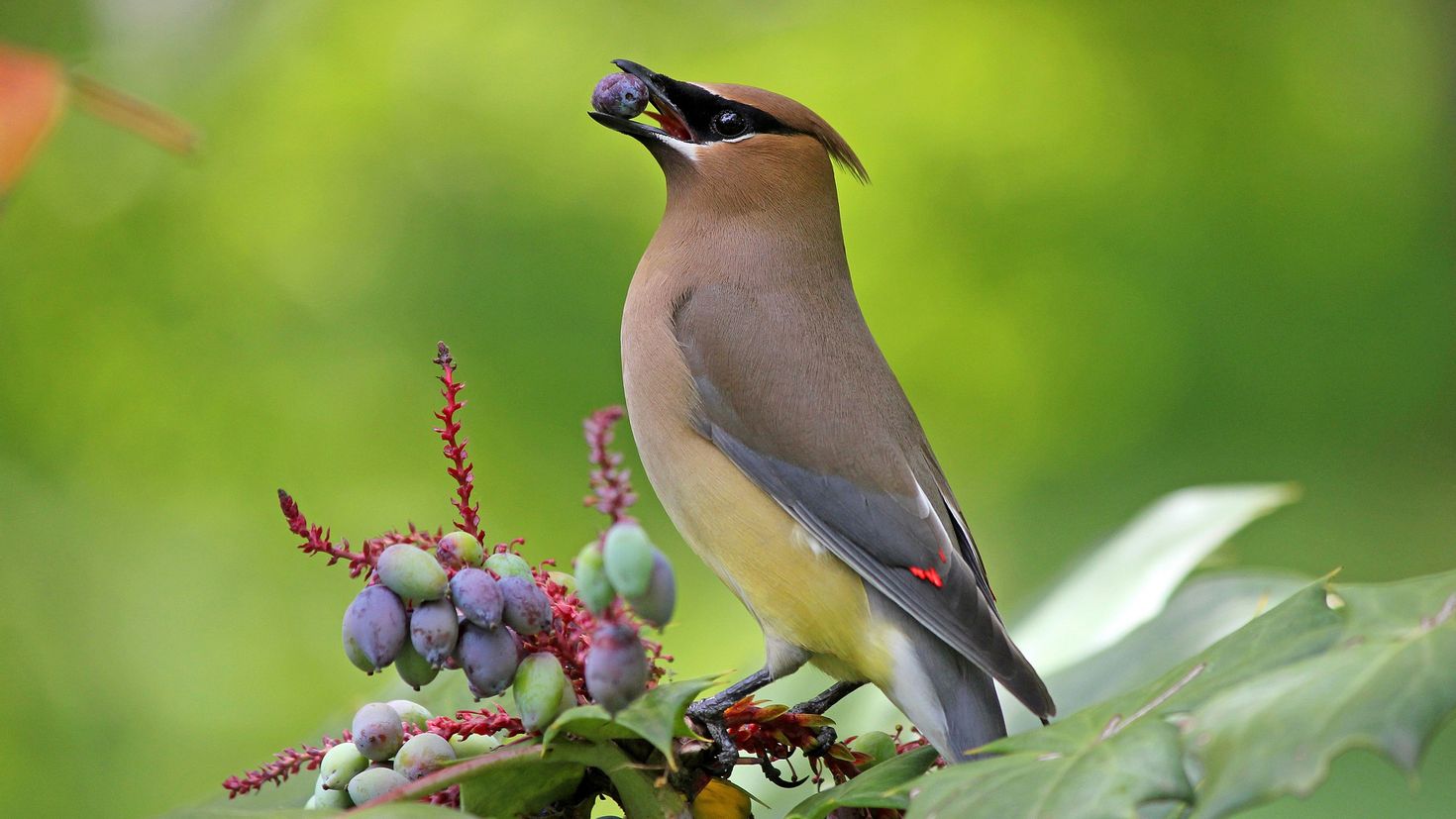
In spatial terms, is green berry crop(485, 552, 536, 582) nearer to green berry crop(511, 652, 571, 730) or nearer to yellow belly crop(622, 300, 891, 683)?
green berry crop(511, 652, 571, 730)

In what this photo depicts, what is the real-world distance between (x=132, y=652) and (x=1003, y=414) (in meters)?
2.82

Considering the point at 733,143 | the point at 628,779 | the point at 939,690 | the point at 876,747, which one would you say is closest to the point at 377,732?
the point at 628,779

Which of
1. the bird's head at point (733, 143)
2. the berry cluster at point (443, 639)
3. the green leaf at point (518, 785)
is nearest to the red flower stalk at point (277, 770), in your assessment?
the berry cluster at point (443, 639)

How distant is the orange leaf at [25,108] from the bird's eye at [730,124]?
4.36 feet

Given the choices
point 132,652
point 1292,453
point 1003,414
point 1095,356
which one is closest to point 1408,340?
point 1292,453

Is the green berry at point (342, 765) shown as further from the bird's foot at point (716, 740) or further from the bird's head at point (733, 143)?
the bird's head at point (733, 143)

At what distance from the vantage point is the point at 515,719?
1472 millimetres

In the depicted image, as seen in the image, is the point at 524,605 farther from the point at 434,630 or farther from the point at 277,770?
the point at 277,770

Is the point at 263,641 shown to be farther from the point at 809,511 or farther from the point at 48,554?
the point at 809,511

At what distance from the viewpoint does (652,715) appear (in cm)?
118

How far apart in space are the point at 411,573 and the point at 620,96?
114cm

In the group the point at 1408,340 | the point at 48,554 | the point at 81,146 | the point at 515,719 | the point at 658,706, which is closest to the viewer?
the point at 658,706

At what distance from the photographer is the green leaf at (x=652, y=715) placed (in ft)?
3.80

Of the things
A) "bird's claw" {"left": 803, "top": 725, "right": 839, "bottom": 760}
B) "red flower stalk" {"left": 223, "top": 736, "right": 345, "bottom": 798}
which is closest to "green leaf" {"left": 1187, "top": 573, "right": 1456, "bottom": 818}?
"bird's claw" {"left": 803, "top": 725, "right": 839, "bottom": 760}
